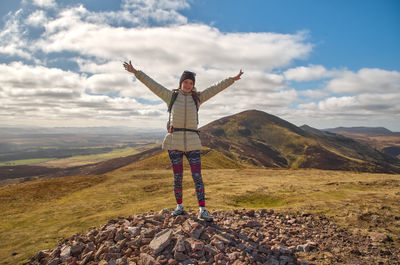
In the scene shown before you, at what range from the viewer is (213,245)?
6.28 metres

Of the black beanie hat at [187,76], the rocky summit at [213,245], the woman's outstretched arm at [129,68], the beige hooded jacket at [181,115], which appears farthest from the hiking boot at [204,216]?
the woman's outstretched arm at [129,68]

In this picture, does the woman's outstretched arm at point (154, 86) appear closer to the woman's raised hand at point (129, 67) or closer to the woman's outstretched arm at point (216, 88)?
the woman's raised hand at point (129, 67)

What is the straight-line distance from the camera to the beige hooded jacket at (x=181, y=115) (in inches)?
297

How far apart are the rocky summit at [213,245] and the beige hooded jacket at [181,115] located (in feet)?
8.34

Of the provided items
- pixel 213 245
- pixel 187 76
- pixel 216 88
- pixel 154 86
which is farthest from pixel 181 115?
pixel 213 245

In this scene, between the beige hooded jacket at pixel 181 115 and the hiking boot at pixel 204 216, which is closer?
the beige hooded jacket at pixel 181 115

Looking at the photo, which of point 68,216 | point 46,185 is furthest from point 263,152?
point 68,216

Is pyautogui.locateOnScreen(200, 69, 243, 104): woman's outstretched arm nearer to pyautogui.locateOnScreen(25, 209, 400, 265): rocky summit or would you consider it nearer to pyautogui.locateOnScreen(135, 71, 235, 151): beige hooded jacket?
pyautogui.locateOnScreen(135, 71, 235, 151): beige hooded jacket

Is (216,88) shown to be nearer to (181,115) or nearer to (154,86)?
(181,115)

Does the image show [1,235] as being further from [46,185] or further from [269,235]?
[46,185]

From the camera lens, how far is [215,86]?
8383 millimetres

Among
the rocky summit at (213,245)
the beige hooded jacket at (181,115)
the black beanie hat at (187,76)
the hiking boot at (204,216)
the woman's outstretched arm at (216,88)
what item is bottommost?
the rocky summit at (213,245)

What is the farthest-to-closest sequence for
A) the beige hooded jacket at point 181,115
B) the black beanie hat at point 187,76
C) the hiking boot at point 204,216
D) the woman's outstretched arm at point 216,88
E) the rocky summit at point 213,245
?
the woman's outstretched arm at point 216,88 → the black beanie hat at point 187,76 → the hiking boot at point 204,216 → the beige hooded jacket at point 181,115 → the rocky summit at point 213,245

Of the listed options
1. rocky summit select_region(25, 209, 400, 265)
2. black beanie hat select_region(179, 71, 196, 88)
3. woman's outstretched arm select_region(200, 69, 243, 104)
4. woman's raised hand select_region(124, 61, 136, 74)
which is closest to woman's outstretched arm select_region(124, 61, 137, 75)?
woman's raised hand select_region(124, 61, 136, 74)
